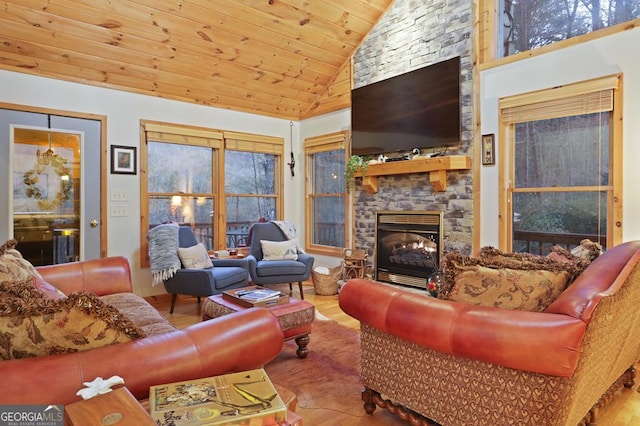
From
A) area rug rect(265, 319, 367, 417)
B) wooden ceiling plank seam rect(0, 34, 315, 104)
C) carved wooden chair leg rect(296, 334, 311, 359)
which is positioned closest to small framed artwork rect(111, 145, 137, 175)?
wooden ceiling plank seam rect(0, 34, 315, 104)

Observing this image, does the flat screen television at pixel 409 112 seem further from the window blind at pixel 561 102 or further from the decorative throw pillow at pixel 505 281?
the decorative throw pillow at pixel 505 281

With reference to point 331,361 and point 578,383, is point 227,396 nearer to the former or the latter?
point 578,383

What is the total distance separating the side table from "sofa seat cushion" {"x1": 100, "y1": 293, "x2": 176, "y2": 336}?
1.23 m

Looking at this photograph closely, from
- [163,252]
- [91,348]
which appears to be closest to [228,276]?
[163,252]

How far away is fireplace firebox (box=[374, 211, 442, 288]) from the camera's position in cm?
442

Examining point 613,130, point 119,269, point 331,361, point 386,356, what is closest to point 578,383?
point 386,356

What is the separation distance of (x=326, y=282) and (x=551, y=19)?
365 cm

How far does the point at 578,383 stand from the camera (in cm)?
144

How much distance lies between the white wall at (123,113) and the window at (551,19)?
11.4 ft

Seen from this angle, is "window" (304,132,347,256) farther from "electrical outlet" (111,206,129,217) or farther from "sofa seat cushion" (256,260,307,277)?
"electrical outlet" (111,206,129,217)

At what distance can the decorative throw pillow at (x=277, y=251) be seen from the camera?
189 inches

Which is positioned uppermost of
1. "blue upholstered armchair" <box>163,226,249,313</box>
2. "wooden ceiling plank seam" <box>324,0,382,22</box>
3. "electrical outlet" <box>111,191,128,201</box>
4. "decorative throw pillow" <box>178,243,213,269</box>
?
"wooden ceiling plank seam" <box>324,0,382,22</box>

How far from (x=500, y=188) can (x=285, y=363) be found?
2.66 metres

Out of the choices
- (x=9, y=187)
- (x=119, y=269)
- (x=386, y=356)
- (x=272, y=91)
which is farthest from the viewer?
(x=272, y=91)
